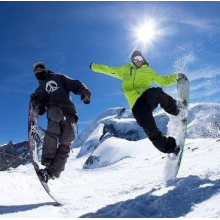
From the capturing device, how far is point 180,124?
21.6 feet

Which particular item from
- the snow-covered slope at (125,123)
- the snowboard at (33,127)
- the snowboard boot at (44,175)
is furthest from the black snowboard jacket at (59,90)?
the snow-covered slope at (125,123)

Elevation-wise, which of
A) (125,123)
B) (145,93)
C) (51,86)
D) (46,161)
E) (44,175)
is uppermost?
(125,123)

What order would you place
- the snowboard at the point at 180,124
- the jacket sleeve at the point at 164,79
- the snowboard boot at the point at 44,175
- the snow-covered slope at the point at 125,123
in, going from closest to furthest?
the snowboard boot at the point at 44,175
the snowboard at the point at 180,124
the jacket sleeve at the point at 164,79
the snow-covered slope at the point at 125,123

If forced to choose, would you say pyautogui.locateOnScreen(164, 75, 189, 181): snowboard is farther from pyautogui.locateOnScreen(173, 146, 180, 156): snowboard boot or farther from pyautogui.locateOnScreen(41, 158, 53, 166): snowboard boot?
pyautogui.locateOnScreen(41, 158, 53, 166): snowboard boot

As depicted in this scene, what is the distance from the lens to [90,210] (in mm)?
4062

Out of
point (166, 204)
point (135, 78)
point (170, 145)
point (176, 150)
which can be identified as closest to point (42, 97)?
A: point (135, 78)

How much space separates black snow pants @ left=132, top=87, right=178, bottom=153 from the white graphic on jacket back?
1747 mm

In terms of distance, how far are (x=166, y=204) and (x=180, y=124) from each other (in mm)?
3316

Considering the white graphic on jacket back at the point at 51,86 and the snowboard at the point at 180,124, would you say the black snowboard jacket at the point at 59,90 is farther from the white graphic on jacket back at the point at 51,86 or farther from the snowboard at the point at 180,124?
the snowboard at the point at 180,124

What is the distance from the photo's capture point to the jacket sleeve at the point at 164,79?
6.43 meters

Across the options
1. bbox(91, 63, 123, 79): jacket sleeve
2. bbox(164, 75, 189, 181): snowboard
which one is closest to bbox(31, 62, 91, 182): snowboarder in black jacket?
bbox(91, 63, 123, 79): jacket sleeve

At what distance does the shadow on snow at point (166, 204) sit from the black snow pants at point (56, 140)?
181cm

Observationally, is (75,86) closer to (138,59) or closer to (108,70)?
(108,70)

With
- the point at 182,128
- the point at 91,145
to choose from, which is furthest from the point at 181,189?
the point at 91,145
